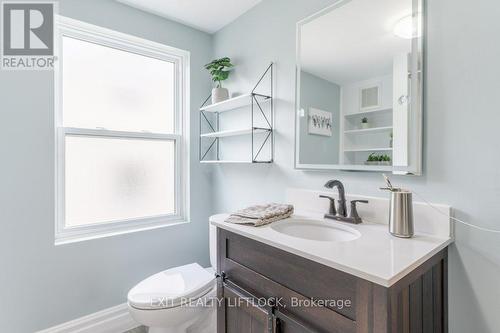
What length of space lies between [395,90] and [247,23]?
4.12 ft

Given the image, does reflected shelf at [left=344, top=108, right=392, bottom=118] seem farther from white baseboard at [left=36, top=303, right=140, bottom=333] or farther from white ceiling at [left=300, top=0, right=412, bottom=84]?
white baseboard at [left=36, top=303, right=140, bottom=333]

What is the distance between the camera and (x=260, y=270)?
105 cm

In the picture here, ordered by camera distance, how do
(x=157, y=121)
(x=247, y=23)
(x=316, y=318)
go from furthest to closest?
(x=157, y=121) < (x=247, y=23) < (x=316, y=318)

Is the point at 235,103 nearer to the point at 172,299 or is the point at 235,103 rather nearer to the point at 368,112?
the point at 368,112

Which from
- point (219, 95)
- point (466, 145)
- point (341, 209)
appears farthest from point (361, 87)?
point (219, 95)

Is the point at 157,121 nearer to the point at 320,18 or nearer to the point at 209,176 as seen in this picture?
the point at 209,176

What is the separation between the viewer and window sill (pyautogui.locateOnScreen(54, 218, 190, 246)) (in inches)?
65.1

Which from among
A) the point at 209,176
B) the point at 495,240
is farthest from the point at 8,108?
the point at 495,240

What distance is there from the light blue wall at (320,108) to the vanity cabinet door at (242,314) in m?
0.79

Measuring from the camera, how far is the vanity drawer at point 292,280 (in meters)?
0.78

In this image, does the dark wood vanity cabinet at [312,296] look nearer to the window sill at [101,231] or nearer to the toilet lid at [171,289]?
the toilet lid at [171,289]

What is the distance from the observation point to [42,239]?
5.01 ft

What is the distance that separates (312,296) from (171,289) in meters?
0.91

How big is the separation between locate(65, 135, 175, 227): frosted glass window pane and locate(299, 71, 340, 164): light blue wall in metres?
1.19
